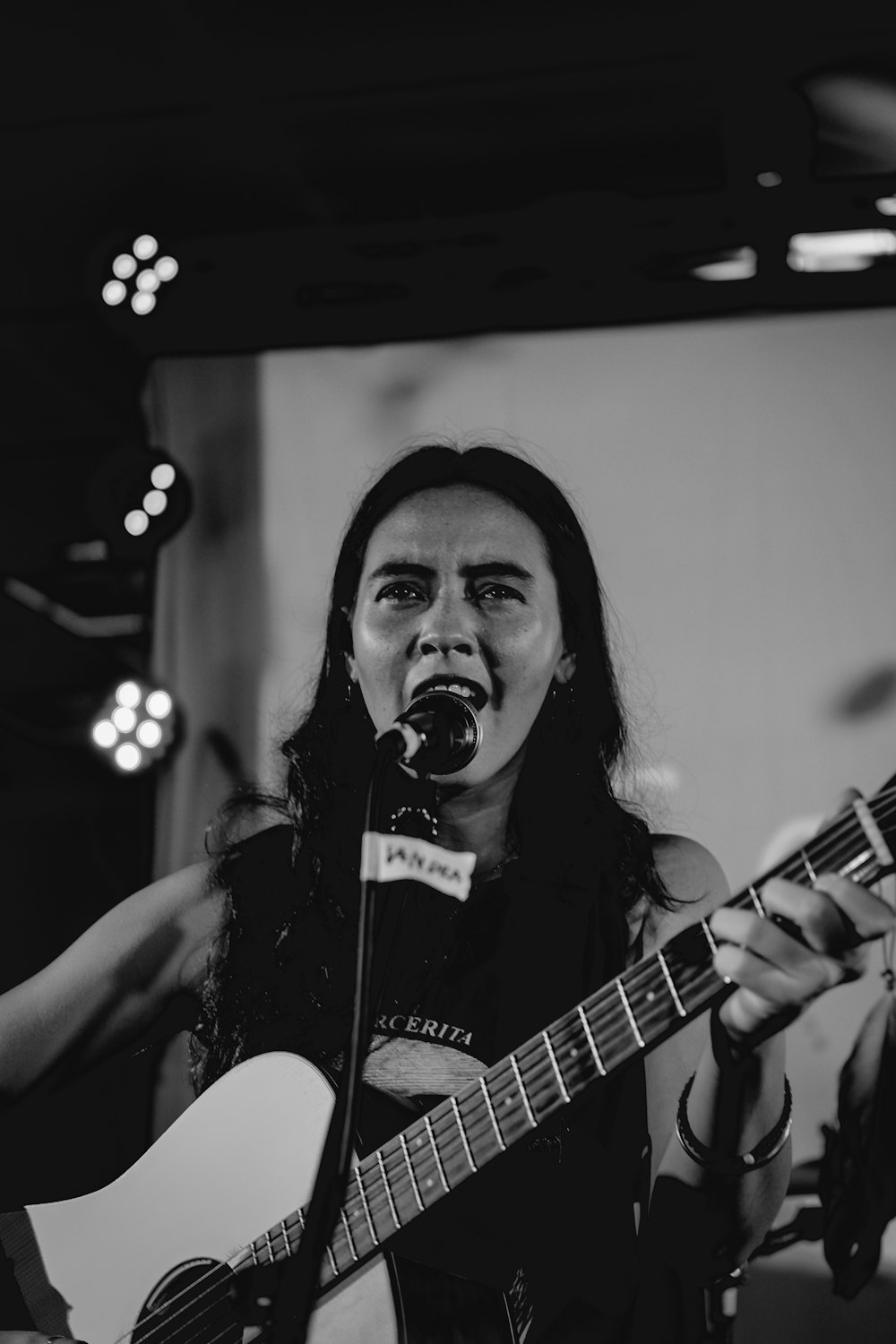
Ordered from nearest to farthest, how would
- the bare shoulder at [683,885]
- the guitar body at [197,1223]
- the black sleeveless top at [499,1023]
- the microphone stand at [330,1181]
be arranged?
the microphone stand at [330,1181] < the guitar body at [197,1223] < the black sleeveless top at [499,1023] < the bare shoulder at [683,885]

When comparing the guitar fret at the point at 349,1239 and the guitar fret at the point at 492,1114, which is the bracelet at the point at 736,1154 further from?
the guitar fret at the point at 349,1239

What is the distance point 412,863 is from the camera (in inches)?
52.7

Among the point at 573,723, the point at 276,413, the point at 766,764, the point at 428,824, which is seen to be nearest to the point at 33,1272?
the point at 428,824

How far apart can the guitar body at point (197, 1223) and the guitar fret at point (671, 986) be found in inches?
20.4

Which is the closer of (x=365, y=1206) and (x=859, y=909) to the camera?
(x=859, y=909)

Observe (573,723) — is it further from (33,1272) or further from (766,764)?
(33,1272)

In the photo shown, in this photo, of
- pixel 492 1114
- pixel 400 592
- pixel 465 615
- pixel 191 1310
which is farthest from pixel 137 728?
pixel 492 1114

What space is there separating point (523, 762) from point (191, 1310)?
3.32ft

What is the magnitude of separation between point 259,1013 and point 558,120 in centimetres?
177

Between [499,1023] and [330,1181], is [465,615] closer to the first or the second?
[499,1023]

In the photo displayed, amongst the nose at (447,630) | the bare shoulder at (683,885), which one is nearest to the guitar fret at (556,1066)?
the bare shoulder at (683,885)

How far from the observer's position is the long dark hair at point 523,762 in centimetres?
224

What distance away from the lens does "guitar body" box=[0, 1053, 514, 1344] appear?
1.67m

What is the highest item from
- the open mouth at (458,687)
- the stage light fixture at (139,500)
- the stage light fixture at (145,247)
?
the stage light fixture at (145,247)
